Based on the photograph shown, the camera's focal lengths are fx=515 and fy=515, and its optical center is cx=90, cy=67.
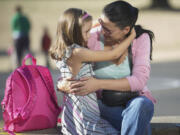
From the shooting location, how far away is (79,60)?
12.7ft

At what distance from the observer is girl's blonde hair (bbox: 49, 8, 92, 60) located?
3.78m

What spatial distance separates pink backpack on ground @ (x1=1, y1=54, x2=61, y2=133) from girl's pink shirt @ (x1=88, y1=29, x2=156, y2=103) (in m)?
0.50

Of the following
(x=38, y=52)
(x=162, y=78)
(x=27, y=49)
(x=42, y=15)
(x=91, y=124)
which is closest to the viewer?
(x=91, y=124)

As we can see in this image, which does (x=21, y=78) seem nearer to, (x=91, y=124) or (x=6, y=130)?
(x=6, y=130)

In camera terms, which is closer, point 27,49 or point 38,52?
point 27,49

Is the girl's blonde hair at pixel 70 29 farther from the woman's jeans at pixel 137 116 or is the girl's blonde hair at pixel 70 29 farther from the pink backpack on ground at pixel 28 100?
the woman's jeans at pixel 137 116

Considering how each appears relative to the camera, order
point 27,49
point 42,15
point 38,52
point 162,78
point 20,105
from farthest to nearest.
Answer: point 42,15
point 38,52
point 27,49
point 162,78
point 20,105

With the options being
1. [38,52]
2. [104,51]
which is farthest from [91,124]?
[38,52]

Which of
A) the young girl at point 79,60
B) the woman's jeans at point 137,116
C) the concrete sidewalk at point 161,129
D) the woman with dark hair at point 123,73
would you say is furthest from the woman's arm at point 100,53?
the concrete sidewalk at point 161,129

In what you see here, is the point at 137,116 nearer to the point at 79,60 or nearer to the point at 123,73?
the point at 123,73

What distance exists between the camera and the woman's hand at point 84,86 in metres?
3.82

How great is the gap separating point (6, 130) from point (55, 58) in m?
0.76

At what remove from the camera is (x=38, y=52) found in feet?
67.0

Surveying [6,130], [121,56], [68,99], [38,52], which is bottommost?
[38,52]
